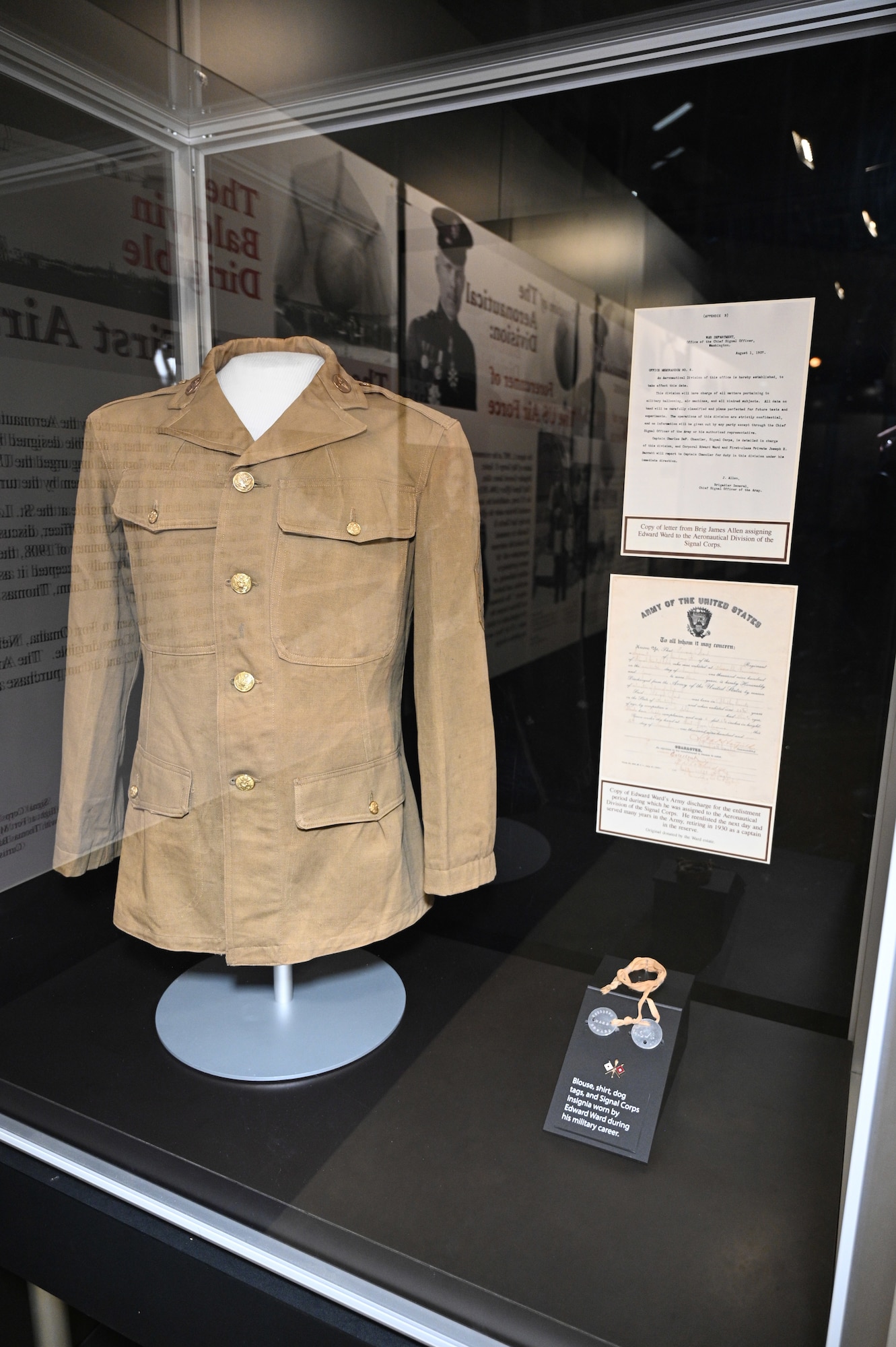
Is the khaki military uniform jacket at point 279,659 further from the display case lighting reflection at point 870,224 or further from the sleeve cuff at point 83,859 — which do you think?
the display case lighting reflection at point 870,224

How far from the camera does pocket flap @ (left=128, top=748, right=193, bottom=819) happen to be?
138 cm

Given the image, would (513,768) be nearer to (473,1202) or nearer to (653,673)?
(653,673)

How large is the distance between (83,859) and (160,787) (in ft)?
0.81

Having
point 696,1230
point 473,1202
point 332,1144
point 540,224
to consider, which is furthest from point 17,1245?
point 540,224

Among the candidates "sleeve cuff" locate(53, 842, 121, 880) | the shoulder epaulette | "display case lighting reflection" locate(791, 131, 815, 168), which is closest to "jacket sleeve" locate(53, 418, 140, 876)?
"sleeve cuff" locate(53, 842, 121, 880)

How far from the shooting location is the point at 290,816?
1.37 metres

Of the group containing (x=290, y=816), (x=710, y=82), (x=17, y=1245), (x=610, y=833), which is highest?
(x=710, y=82)

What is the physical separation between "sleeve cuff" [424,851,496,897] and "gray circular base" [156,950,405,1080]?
1.00ft

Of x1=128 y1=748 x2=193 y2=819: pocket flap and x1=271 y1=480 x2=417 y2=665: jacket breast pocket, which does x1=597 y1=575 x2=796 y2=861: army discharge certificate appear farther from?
x1=128 y1=748 x2=193 y2=819: pocket flap

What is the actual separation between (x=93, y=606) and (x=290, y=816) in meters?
0.46

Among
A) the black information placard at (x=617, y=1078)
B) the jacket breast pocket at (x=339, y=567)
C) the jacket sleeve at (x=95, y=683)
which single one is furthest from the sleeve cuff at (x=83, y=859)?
the black information placard at (x=617, y=1078)

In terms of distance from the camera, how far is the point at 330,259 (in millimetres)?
1508

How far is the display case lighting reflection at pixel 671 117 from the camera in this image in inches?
53.4

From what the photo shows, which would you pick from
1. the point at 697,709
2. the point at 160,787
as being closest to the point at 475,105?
the point at 697,709
